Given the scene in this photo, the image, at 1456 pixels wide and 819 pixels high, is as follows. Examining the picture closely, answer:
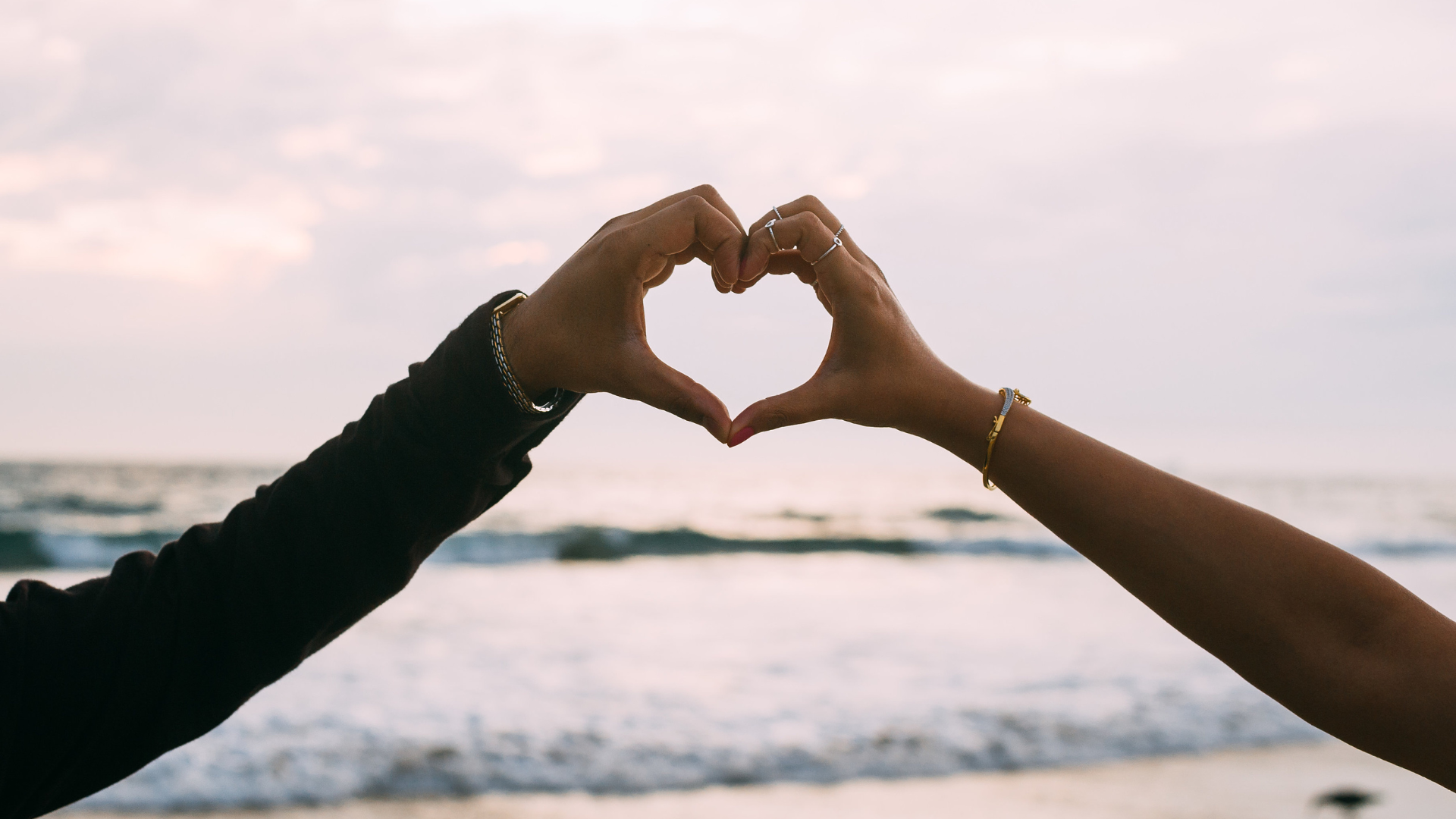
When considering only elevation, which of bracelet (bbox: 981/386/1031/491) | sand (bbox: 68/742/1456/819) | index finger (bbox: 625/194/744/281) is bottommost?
sand (bbox: 68/742/1456/819)

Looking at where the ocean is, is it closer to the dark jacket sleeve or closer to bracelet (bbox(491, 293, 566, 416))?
the dark jacket sleeve

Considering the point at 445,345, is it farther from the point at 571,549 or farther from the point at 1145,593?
the point at 571,549

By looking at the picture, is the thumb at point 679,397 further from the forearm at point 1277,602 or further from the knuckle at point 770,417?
the forearm at point 1277,602

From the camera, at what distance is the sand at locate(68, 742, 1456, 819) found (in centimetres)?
405

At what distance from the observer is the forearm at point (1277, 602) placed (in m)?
1.03

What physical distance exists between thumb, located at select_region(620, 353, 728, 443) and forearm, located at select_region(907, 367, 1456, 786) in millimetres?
456

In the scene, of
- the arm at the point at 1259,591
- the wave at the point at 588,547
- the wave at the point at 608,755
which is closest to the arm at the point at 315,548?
the arm at the point at 1259,591

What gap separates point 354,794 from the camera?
13.8 ft

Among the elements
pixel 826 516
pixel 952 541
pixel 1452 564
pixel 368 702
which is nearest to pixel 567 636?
pixel 368 702

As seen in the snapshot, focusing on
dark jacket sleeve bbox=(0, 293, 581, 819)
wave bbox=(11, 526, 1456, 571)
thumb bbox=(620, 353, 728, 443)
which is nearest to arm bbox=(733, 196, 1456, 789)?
thumb bbox=(620, 353, 728, 443)

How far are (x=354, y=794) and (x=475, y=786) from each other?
56 centimetres

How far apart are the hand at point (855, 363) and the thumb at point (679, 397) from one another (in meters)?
0.03

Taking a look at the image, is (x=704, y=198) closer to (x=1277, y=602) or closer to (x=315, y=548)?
(x=315, y=548)

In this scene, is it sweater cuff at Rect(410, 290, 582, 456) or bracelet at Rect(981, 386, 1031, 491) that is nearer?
bracelet at Rect(981, 386, 1031, 491)
